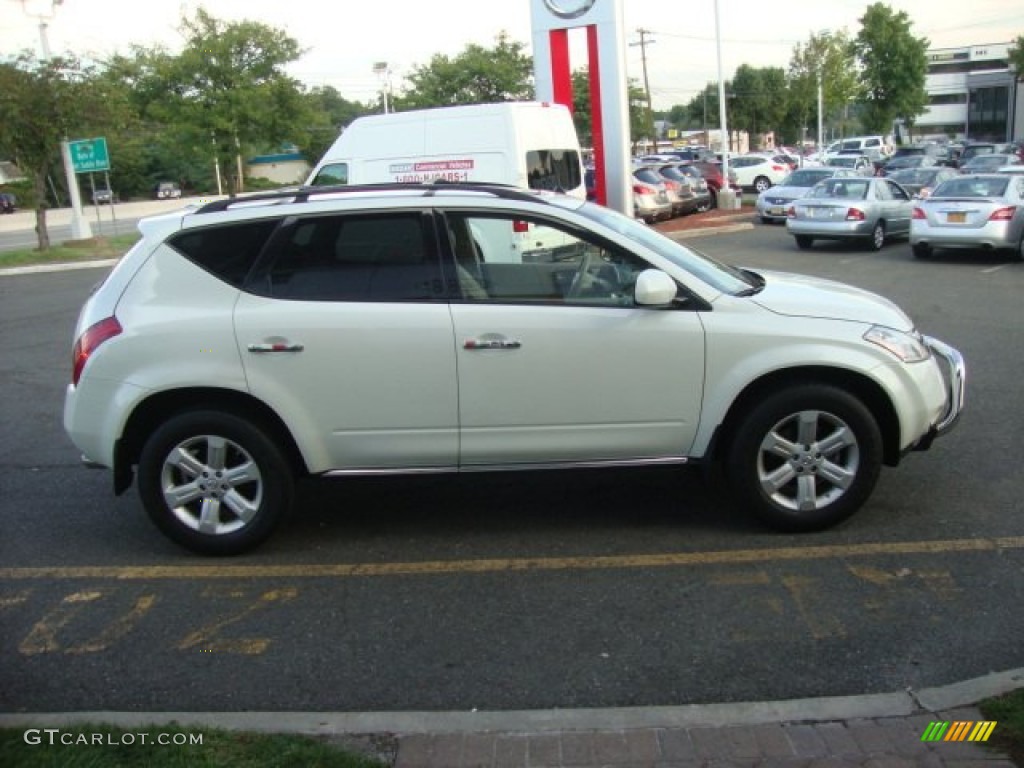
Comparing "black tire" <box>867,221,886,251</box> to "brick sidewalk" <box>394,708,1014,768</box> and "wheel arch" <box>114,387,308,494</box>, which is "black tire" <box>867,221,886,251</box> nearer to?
"wheel arch" <box>114,387,308,494</box>

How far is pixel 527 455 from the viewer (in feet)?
→ 15.4

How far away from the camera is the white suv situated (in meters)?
4.56

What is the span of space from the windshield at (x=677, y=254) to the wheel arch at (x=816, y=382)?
512 mm

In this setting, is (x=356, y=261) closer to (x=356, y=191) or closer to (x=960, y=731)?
(x=356, y=191)

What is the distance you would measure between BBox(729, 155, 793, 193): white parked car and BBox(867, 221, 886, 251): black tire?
736 inches

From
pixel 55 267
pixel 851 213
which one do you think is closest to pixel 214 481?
pixel 851 213

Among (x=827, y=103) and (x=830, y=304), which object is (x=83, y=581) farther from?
(x=827, y=103)

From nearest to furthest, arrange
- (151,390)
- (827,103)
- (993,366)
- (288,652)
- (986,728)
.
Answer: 1. (986,728)
2. (288,652)
3. (151,390)
4. (993,366)
5. (827,103)

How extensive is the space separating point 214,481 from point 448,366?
1.32 meters

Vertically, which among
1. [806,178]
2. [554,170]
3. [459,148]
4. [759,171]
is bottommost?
[806,178]

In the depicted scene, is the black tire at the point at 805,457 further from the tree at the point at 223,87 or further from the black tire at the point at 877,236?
the tree at the point at 223,87

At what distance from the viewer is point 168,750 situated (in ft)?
9.72

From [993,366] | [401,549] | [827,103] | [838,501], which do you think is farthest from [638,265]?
[827,103]

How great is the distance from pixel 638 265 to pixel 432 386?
1.19 m
